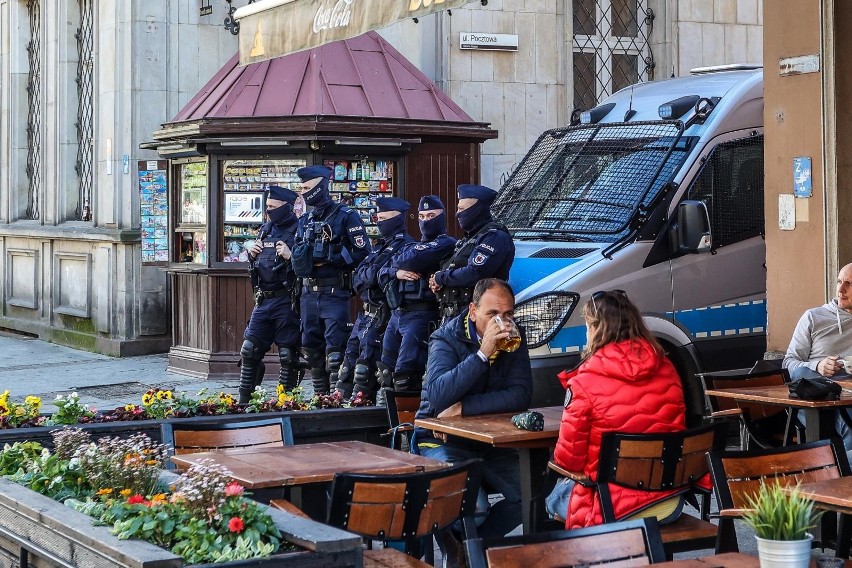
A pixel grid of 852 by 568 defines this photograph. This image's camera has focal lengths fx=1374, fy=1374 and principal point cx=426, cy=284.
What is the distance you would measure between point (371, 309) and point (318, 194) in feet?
3.83

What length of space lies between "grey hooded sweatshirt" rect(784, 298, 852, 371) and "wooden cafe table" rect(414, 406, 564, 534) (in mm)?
2305

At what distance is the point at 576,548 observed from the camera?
411 centimetres

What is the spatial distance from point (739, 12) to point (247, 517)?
1493 cm

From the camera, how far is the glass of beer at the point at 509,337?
650 centimetres

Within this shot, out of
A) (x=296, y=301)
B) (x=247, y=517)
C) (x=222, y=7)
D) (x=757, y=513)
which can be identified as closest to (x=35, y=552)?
(x=247, y=517)

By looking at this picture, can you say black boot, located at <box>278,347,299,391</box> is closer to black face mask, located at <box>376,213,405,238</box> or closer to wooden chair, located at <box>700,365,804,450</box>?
black face mask, located at <box>376,213,405,238</box>

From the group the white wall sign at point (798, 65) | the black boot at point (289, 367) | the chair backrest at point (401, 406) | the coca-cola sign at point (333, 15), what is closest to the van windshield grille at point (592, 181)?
the white wall sign at point (798, 65)

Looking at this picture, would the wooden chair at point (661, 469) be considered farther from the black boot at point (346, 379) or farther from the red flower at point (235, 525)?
the black boot at point (346, 379)

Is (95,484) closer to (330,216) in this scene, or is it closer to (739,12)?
(330,216)

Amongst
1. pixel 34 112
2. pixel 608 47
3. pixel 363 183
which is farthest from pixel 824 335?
pixel 34 112

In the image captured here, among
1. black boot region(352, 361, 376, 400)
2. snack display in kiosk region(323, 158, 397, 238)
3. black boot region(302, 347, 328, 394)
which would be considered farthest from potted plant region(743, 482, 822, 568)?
snack display in kiosk region(323, 158, 397, 238)

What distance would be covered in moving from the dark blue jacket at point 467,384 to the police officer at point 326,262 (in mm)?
4503

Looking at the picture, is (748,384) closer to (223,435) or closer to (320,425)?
(320,425)

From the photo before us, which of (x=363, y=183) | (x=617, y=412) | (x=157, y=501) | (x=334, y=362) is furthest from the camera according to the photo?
(x=363, y=183)
